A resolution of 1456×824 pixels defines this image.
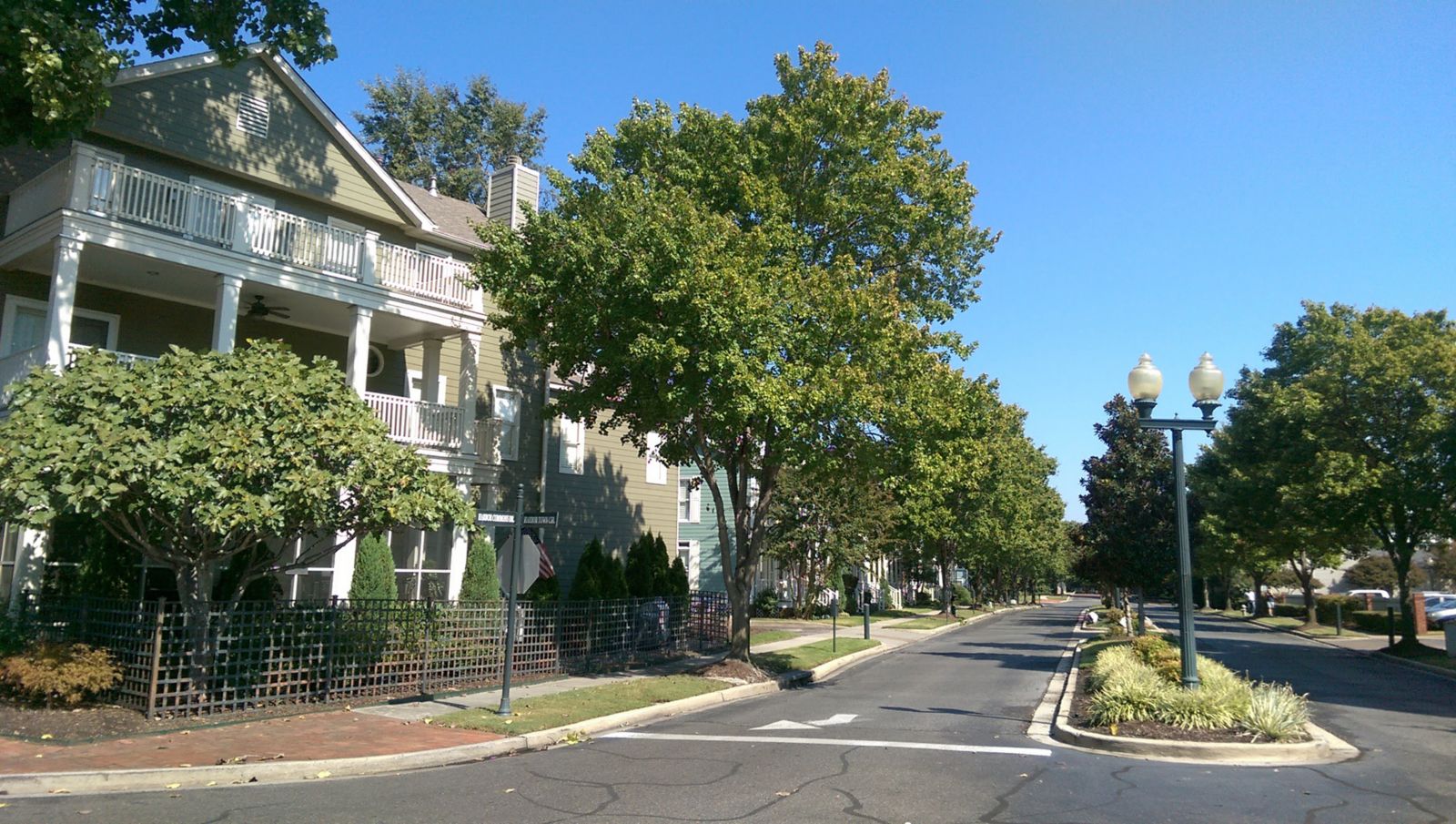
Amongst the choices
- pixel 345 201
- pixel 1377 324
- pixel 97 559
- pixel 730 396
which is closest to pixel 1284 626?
pixel 1377 324

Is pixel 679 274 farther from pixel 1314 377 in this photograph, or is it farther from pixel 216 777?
pixel 1314 377

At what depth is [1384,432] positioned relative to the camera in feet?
89.7

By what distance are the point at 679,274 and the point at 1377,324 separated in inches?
1034

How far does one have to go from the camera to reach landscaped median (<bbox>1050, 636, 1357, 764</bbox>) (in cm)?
1068

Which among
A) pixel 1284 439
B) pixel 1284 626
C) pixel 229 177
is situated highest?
pixel 229 177

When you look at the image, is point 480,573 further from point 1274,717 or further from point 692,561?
point 692,561

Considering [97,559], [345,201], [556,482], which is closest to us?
[97,559]

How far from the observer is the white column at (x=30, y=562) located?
1431 cm

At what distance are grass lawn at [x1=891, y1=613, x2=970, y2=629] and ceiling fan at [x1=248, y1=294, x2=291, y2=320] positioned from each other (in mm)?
25869

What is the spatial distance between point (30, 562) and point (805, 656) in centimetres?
1548

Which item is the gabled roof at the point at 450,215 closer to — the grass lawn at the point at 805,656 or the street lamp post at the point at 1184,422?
the grass lawn at the point at 805,656

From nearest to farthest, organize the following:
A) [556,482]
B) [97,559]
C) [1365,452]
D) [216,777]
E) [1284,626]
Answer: [216,777] → [97,559] → [556,482] → [1365,452] → [1284,626]

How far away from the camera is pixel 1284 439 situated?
1159 inches

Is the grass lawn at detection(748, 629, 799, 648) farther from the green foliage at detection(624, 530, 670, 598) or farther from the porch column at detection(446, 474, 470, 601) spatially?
the porch column at detection(446, 474, 470, 601)
